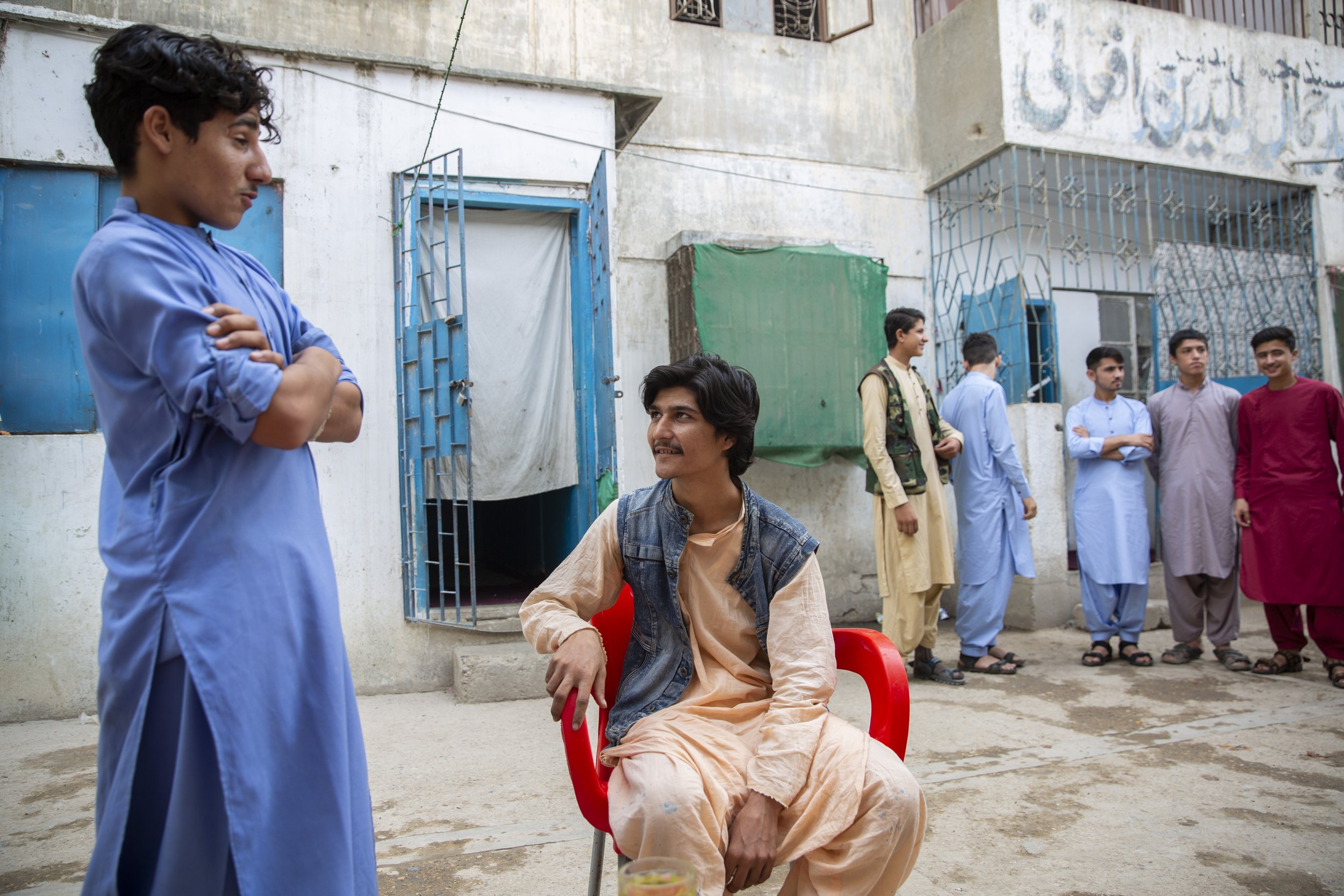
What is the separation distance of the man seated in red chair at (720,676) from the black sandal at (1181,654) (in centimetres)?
408

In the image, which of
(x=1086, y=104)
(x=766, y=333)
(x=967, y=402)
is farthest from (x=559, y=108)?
(x=1086, y=104)

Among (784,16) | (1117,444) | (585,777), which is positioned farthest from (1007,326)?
(585,777)

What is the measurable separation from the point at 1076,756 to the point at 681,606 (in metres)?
2.23

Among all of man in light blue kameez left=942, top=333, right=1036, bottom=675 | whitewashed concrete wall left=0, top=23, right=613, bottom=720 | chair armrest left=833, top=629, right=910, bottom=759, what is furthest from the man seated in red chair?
man in light blue kameez left=942, top=333, right=1036, bottom=675

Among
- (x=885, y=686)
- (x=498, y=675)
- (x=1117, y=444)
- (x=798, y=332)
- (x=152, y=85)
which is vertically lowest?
(x=498, y=675)

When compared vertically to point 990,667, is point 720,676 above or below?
above

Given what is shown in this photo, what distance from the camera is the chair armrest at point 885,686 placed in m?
1.84

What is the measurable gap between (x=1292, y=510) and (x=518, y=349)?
177 inches

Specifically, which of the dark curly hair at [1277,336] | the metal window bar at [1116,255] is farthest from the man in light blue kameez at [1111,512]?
the metal window bar at [1116,255]

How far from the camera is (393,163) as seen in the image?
4.92 meters

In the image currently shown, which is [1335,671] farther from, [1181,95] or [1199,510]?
[1181,95]

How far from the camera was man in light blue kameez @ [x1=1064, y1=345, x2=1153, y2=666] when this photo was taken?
16.4 ft

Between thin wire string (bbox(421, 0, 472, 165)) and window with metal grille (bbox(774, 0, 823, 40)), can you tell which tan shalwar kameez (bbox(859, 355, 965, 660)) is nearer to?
thin wire string (bbox(421, 0, 472, 165))

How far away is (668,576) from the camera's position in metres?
1.90
